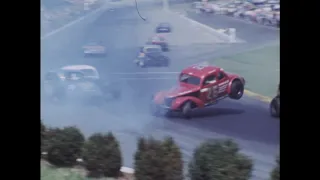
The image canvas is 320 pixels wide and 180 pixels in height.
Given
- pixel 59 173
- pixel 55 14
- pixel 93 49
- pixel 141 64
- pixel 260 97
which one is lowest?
pixel 59 173

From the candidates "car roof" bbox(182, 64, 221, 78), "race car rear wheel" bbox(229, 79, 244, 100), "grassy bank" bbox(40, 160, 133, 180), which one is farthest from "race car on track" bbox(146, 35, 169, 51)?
"grassy bank" bbox(40, 160, 133, 180)

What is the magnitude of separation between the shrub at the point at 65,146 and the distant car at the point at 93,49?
0.61 m

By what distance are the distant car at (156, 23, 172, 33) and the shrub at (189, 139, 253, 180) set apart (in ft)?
3.15

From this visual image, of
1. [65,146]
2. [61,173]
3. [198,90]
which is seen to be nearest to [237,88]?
[198,90]

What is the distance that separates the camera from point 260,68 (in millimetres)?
3518

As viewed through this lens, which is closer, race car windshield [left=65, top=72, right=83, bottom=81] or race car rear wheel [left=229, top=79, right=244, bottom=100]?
race car rear wheel [left=229, top=79, right=244, bottom=100]

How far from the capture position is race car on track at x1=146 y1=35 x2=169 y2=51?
143 inches

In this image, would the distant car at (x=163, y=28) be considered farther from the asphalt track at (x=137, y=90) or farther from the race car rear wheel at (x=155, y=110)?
the race car rear wheel at (x=155, y=110)

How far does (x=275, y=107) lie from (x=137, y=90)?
3.51ft

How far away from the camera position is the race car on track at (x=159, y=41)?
11.9 feet

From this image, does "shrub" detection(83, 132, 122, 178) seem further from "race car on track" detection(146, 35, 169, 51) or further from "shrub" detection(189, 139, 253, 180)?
"race car on track" detection(146, 35, 169, 51)

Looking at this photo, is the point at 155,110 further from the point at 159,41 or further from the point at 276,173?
the point at 276,173
